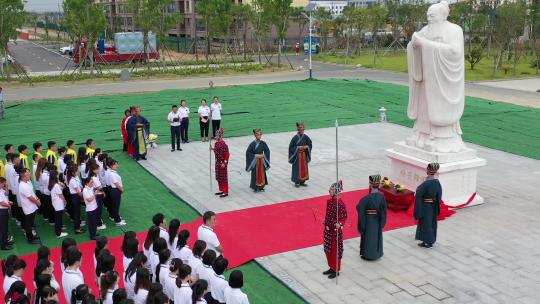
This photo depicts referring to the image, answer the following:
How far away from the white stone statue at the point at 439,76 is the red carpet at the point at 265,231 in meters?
1.95

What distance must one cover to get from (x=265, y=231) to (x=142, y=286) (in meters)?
4.70

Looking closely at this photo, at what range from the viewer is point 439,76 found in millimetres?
12172

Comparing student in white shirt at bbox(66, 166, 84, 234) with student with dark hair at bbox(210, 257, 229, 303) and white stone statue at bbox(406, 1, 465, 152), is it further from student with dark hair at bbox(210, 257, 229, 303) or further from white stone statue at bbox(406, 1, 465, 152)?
white stone statue at bbox(406, 1, 465, 152)

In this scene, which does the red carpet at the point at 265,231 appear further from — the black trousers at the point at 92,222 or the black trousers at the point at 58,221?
the black trousers at the point at 58,221

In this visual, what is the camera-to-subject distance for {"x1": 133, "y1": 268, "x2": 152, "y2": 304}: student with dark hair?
21.7 ft

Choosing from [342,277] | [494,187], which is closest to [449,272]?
[342,277]

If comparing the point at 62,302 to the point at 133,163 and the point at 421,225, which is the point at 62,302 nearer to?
the point at 421,225

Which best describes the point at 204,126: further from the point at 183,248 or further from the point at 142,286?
the point at 142,286

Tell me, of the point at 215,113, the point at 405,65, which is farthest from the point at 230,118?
the point at 405,65

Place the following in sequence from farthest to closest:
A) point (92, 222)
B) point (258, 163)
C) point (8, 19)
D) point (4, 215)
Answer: point (8, 19)
point (258, 163)
point (92, 222)
point (4, 215)

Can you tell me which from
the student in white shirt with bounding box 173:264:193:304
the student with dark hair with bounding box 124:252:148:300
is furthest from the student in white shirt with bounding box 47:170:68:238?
the student in white shirt with bounding box 173:264:193:304

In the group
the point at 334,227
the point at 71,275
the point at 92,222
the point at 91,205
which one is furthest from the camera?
the point at 92,222

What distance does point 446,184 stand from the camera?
40.2 ft

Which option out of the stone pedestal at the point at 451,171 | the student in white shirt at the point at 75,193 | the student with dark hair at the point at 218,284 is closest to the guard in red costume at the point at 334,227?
the student with dark hair at the point at 218,284
